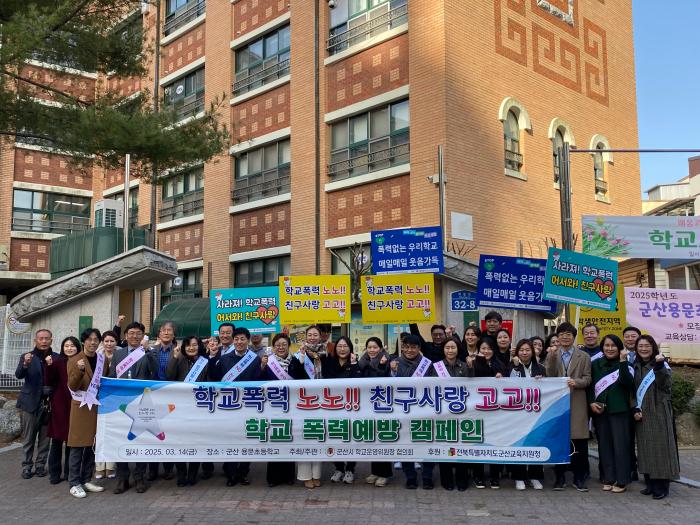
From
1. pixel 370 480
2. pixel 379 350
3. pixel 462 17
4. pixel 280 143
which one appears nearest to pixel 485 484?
pixel 370 480

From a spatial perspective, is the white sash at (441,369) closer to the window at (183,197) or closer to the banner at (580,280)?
the banner at (580,280)

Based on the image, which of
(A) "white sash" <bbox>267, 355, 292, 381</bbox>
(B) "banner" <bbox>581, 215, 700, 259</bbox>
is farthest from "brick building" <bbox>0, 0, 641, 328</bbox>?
(A) "white sash" <bbox>267, 355, 292, 381</bbox>

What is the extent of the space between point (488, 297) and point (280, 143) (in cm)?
1344

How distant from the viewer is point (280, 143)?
23.4 metres

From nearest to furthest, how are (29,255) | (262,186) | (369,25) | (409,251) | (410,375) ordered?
(410,375), (409,251), (369,25), (262,186), (29,255)

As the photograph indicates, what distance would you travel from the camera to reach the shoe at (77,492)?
7.77 metres

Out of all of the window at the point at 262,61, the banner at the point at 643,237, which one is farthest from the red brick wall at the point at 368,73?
the banner at the point at 643,237

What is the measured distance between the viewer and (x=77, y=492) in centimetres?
779

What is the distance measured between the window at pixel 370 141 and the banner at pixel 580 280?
9033 mm

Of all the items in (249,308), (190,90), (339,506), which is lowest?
(339,506)

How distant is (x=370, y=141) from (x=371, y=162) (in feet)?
2.06

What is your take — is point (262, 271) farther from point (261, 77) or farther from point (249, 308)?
point (249, 308)

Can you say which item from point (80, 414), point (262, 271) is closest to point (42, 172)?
point (262, 271)

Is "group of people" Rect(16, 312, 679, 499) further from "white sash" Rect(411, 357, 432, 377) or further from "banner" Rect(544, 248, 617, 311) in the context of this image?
"banner" Rect(544, 248, 617, 311)
